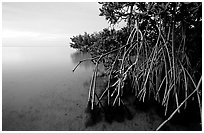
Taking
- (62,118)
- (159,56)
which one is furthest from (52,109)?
(159,56)

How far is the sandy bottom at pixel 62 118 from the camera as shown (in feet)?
→ 4.73

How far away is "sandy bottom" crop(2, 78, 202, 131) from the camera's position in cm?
144

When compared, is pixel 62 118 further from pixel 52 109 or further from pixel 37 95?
pixel 37 95

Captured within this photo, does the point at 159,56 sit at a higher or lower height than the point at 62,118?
higher

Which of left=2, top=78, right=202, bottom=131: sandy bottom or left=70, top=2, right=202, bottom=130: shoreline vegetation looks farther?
left=2, top=78, right=202, bottom=131: sandy bottom

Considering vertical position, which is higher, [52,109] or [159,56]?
[159,56]

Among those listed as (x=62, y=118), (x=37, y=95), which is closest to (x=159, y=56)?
(x=62, y=118)

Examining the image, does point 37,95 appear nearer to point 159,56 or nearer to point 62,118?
point 62,118

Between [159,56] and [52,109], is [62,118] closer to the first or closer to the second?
[52,109]

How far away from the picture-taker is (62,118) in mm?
1563

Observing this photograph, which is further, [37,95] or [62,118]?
[37,95]

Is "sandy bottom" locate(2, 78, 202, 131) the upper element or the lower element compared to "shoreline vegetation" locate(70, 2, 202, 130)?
lower

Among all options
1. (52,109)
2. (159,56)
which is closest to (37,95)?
(52,109)

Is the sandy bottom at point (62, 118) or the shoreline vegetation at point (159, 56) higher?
the shoreline vegetation at point (159, 56)
